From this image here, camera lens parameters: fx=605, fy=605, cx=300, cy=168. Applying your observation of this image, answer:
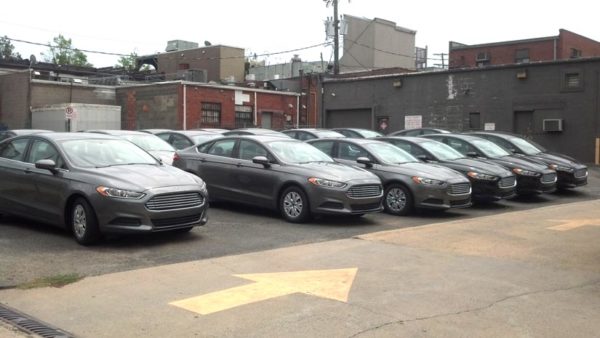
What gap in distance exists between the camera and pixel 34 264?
23.1 ft

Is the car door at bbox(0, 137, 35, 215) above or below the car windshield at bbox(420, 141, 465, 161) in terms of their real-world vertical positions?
below

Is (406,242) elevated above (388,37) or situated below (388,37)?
below

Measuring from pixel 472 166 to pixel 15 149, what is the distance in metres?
9.09

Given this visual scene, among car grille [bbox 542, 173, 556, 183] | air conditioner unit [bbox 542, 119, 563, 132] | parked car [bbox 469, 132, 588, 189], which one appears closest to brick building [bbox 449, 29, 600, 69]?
air conditioner unit [bbox 542, 119, 563, 132]

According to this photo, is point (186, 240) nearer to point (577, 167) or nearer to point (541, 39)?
point (577, 167)

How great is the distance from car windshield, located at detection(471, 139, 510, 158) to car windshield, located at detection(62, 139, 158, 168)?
353 inches

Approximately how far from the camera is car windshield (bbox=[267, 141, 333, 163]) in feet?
36.0

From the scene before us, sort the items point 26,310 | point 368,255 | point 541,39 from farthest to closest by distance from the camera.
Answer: point 541,39
point 368,255
point 26,310

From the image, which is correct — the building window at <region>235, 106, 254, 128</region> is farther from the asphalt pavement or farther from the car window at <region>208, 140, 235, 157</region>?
the asphalt pavement

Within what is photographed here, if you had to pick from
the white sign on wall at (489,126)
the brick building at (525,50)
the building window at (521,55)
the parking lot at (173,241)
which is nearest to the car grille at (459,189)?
the parking lot at (173,241)

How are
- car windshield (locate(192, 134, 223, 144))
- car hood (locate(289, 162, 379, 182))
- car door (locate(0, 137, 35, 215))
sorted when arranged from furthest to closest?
car windshield (locate(192, 134, 223, 144))
car hood (locate(289, 162, 379, 182))
car door (locate(0, 137, 35, 215))

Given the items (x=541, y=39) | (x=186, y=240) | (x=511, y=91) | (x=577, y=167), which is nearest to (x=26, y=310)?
(x=186, y=240)

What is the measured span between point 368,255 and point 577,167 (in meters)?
10.3

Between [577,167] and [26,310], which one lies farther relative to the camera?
[577,167]
